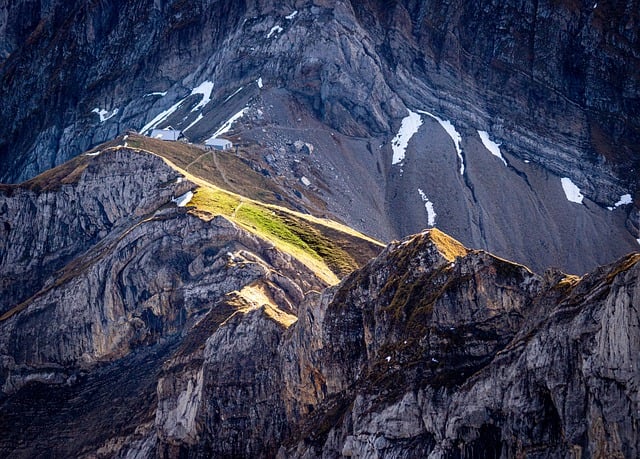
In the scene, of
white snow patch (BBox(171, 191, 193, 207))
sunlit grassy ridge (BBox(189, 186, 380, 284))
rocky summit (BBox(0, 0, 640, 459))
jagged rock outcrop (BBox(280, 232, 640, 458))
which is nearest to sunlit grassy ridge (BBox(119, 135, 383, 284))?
sunlit grassy ridge (BBox(189, 186, 380, 284))

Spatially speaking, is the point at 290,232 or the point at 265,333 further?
the point at 290,232

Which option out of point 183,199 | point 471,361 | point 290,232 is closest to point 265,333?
point 471,361

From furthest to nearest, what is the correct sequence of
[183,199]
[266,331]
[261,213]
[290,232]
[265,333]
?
1. [261,213]
2. [290,232]
3. [183,199]
4. [266,331]
5. [265,333]

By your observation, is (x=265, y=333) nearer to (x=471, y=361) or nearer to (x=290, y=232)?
(x=471, y=361)

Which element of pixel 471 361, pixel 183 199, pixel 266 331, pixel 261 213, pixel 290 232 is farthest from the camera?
pixel 261 213

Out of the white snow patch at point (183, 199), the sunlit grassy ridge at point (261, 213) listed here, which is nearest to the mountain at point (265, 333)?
the white snow patch at point (183, 199)
